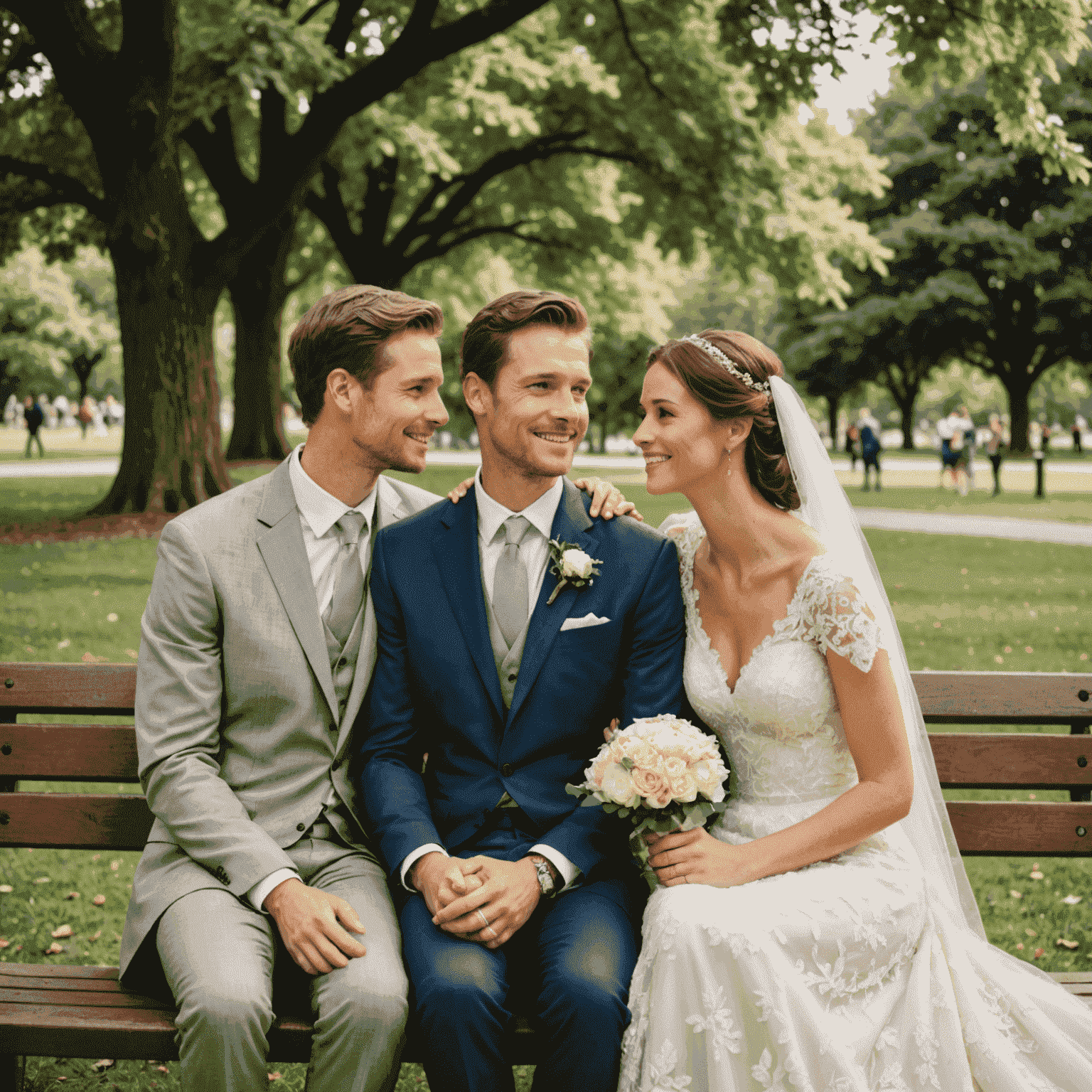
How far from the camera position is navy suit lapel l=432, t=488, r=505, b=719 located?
330 centimetres

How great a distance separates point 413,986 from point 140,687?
1.16m

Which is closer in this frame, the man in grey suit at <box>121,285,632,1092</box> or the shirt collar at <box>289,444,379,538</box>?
the man in grey suit at <box>121,285,632,1092</box>

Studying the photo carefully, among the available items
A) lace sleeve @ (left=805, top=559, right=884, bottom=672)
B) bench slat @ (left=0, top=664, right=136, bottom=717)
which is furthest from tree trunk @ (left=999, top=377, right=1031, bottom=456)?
bench slat @ (left=0, top=664, right=136, bottom=717)

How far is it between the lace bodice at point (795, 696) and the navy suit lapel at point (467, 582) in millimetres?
636

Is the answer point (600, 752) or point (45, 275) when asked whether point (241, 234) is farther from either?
point (45, 275)

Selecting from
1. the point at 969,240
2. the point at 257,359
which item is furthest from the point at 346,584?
the point at 969,240

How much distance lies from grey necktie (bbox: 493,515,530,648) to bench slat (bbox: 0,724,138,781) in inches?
49.2

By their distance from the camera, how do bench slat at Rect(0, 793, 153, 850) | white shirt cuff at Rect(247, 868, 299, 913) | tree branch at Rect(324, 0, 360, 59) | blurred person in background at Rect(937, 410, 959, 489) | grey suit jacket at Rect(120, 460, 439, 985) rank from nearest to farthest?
white shirt cuff at Rect(247, 868, 299, 913), grey suit jacket at Rect(120, 460, 439, 985), bench slat at Rect(0, 793, 153, 850), tree branch at Rect(324, 0, 360, 59), blurred person in background at Rect(937, 410, 959, 489)

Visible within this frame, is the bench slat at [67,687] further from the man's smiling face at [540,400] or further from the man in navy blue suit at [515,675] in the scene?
the man's smiling face at [540,400]

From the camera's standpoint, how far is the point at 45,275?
188 feet

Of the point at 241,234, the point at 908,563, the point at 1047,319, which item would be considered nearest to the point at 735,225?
the point at 908,563

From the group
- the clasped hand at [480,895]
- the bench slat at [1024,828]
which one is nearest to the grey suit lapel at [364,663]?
the clasped hand at [480,895]

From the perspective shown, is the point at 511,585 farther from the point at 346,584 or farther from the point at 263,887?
the point at 263,887

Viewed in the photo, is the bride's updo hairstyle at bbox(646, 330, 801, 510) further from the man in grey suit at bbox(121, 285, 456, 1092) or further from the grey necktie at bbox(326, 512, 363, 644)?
the grey necktie at bbox(326, 512, 363, 644)
